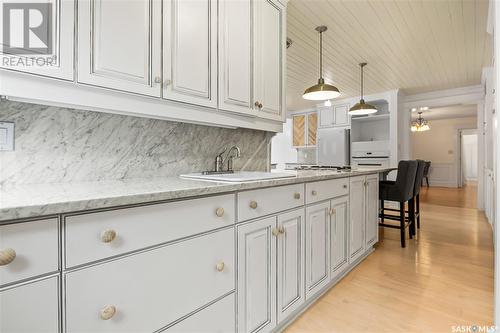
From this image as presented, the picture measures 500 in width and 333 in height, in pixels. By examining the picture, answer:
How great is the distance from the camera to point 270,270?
1.43 meters

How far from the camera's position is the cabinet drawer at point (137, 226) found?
0.77 metres

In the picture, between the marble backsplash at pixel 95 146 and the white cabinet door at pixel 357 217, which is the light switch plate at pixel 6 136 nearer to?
the marble backsplash at pixel 95 146

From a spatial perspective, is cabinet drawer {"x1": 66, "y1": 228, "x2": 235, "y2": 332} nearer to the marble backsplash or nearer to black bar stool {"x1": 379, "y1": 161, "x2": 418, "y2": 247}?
the marble backsplash

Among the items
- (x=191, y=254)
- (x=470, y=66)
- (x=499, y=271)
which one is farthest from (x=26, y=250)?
(x=470, y=66)

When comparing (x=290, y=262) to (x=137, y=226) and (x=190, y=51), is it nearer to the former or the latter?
(x=137, y=226)

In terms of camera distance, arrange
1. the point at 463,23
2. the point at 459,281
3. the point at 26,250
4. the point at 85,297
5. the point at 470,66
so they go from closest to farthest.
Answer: the point at 26,250 → the point at 85,297 → the point at 459,281 → the point at 463,23 → the point at 470,66

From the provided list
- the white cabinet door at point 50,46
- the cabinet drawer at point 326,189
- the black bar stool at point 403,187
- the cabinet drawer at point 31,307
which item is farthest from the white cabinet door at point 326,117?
the cabinet drawer at point 31,307

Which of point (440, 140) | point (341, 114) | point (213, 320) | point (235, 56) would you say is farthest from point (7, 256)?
point (440, 140)

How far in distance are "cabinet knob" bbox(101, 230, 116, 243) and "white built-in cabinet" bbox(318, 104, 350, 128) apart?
5.84 metres

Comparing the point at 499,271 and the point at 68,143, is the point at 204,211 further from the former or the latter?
the point at 499,271

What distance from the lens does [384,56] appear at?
3.79m

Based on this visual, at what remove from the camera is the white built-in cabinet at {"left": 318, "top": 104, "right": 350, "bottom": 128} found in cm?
601

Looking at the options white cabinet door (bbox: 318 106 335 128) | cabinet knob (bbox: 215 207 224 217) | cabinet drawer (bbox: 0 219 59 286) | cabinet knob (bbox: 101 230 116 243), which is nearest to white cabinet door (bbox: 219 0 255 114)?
cabinet knob (bbox: 215 207 224 217)

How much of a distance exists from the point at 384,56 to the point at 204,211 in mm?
3813
